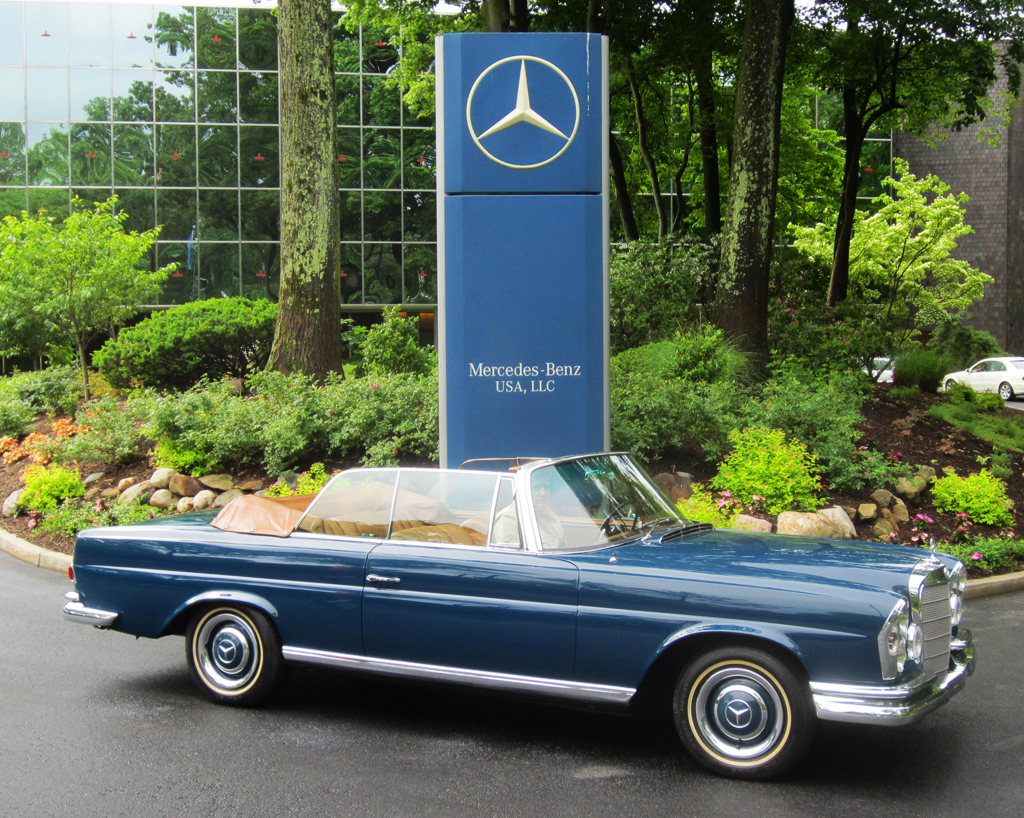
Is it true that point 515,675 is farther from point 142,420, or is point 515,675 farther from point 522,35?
point 142,420

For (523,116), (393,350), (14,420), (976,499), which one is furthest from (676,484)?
(14,420)

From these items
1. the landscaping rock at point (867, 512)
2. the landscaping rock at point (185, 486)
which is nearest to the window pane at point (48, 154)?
the landscaping rock at point (185, 486)

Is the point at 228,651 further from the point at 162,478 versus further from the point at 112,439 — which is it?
the point at 112,439

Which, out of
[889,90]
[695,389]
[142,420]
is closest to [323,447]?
[142,420]

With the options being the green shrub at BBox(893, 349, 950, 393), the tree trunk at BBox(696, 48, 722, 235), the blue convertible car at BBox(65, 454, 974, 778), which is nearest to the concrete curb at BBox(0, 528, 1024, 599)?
the blue convertible car at BBox(65, 454, 974, 778)

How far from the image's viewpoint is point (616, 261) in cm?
1552

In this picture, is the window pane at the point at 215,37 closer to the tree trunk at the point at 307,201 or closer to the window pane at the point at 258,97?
the window pane at the point at 258,97

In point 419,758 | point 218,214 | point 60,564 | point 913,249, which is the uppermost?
point 218,214

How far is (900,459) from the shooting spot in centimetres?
1045

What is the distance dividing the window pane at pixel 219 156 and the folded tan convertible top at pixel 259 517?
28.4 m

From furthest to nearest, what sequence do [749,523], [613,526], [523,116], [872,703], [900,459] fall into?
1. [900,459]
2. [749,523]
3. [523,116]
4. [613,526]
5. [872,703]

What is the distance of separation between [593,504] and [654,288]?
35.0ft

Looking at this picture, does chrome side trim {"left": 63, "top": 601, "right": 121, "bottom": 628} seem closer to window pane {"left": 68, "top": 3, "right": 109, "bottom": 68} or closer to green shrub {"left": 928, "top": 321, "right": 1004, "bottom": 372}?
window pane {"left": 68, "top": 3, "right": 109, "bottom": 68}

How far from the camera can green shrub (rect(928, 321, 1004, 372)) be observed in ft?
108
